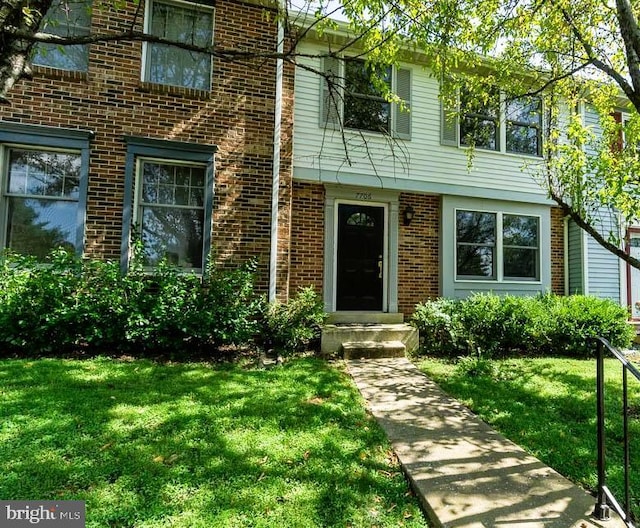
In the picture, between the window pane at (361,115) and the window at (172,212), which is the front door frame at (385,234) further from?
the window at (172,212)

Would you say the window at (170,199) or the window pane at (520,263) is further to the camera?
the window pane at (520,263)

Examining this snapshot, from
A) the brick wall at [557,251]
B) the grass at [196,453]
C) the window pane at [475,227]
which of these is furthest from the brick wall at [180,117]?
the brick wall at [557,251]

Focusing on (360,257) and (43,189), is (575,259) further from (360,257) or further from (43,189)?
(43,189)

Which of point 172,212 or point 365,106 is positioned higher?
point 365,106

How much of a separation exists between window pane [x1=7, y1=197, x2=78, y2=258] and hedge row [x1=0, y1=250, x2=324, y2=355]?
1.12 ft

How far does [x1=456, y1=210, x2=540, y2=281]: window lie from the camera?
27.1 ft

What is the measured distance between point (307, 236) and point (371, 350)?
255 cm

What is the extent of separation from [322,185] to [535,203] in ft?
16.3

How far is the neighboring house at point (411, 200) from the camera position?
24.2 feet

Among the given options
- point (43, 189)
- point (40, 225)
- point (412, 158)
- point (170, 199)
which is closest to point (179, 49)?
point (170, 199)

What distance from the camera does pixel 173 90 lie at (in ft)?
20.5

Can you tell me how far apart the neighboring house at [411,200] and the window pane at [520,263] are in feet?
0.07

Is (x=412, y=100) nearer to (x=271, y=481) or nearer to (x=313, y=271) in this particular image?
(x=313, y=271)

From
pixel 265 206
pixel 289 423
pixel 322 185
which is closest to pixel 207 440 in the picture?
pixel 289 423
